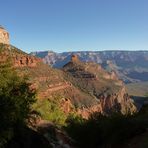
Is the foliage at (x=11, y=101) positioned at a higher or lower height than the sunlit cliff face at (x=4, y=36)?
lower

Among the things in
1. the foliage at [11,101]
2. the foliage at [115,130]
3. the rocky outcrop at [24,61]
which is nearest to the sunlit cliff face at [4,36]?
the rocky outcrop at [24,61]

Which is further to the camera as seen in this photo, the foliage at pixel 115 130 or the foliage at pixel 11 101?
the foliage at pixel 11 101

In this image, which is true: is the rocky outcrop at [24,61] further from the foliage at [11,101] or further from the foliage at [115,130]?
the foliage at [115,130]

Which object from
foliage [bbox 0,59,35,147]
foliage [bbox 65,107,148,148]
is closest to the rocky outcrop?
foliage [bbox 0,59,35,147]

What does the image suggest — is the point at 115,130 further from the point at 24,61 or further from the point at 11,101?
the point at 24,61

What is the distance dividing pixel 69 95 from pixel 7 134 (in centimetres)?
14144

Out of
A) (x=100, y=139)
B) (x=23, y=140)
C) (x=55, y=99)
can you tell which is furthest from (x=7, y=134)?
(x=55, y=99)

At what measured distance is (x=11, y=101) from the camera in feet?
109

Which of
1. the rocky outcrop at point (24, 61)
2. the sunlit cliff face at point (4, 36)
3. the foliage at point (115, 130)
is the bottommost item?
the foliage at point (115, 130)

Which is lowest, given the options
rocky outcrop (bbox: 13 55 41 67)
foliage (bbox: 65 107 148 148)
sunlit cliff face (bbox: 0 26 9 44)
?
foliage (bbox: 65 107 148 148)

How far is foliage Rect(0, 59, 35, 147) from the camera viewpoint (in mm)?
31427

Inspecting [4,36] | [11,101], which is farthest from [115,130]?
[4,36]

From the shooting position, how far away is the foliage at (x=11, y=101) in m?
31.4

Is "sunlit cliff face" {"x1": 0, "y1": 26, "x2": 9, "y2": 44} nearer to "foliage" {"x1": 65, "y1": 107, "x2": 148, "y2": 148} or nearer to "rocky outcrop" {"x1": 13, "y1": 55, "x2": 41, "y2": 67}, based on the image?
"rocky outcrop" {"x1": 13, "y1": 55, "x2": 41, "y2": 67}
